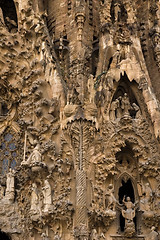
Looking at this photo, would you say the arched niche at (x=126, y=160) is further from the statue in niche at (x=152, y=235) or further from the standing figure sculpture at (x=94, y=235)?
the standing figure sculpture at (x=94, y=235)

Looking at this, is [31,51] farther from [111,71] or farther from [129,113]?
[129,113]

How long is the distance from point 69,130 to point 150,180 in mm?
2240

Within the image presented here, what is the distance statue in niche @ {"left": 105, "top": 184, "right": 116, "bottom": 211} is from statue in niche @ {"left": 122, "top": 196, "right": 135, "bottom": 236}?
26 centimetres

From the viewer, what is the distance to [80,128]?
30.9 ft

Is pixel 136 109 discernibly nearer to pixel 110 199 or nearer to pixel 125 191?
pixel 125 191

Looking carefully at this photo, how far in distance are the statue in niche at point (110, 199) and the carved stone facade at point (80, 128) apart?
25 millimetres

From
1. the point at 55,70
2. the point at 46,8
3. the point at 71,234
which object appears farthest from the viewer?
the point at 46,8

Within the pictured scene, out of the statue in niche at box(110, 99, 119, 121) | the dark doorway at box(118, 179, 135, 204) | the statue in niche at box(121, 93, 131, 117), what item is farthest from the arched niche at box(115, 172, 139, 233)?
the statue in niche at box(121, 93, 131, 117)

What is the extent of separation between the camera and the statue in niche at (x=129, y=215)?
921 cm

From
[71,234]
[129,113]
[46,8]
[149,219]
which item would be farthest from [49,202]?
[46,8]

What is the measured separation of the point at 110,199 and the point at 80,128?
174cm

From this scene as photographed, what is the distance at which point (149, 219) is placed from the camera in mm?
9305

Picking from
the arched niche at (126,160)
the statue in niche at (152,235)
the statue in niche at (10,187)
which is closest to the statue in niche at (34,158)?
the statue in niche at (10,187)

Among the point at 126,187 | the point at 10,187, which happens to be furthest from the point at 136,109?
the point at 10,187
